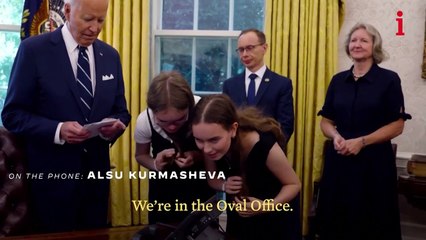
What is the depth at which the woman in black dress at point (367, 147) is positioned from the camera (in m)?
2.44

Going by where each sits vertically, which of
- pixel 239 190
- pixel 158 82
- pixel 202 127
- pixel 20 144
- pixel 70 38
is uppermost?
pixel 70 38

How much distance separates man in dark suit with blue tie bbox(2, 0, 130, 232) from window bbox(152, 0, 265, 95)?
1.94m

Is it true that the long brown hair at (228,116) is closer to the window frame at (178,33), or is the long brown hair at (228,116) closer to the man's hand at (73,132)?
the man's hand at (73,132)

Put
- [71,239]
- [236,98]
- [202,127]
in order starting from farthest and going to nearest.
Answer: [236,98] < [202,127] < [71,239]

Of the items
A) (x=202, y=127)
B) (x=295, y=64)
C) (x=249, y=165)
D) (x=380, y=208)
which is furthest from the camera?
(x=295, y=64)

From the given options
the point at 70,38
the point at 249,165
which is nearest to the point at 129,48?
the point at 70,38

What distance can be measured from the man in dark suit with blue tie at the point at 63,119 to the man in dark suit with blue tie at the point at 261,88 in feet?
3.72

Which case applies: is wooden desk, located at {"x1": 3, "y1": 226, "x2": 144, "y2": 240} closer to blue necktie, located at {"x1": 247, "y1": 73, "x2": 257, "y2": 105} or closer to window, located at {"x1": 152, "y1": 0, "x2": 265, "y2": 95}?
blue necktie, located at {"x1": 247, "y1": 73, "x2": 257, "y2": 105}

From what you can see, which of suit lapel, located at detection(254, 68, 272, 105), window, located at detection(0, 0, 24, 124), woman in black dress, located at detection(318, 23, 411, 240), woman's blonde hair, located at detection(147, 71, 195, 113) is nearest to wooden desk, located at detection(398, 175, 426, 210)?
woman in black dress, located at detection(318, 23, 411, 240)

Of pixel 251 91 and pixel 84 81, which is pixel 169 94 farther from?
pixel 251 91

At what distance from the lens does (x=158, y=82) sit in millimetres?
1663

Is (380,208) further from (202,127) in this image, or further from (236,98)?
(202,127)

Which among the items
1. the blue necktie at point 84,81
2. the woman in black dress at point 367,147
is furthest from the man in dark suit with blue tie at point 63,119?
the woman in black dress at point 367,147

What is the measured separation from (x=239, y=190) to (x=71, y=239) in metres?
0.61
